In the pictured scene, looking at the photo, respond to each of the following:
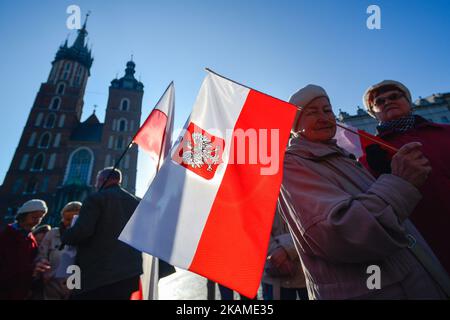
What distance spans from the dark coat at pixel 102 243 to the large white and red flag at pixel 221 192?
1.38 meters

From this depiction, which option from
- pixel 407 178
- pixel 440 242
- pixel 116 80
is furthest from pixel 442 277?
pixel 116 80

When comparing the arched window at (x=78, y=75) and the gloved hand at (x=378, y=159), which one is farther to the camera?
the arched window at (x=78, y=75)

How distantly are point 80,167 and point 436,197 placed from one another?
35955 mm

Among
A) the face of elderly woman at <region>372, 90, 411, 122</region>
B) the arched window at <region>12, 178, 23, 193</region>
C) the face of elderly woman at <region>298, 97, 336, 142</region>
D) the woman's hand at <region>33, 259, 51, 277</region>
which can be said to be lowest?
the woman's hand at <region>33, 259, 51, 277</region>

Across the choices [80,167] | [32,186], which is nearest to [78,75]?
[80,167]

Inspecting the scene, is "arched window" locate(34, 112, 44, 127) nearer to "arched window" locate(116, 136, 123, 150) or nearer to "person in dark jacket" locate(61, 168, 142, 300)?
"arched window" locate(116, 136, 123, 150)

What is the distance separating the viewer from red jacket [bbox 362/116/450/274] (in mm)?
1466

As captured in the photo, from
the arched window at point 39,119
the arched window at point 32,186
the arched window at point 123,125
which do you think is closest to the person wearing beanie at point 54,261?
the arched window at point 123,125

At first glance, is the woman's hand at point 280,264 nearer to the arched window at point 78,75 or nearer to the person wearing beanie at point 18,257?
the person wearing beanie at point 18,257

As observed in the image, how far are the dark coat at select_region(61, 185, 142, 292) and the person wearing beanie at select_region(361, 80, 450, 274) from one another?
264cm

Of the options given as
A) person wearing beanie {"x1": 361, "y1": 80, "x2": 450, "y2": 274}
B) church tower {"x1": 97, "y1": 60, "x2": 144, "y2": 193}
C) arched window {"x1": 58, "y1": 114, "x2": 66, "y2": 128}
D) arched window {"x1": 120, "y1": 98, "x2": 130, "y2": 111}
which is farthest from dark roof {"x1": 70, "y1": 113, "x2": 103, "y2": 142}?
person wearing beanie {"x1": 361, "y1": 80, "x2": 450, "y2": 274}

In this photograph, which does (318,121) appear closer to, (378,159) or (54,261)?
(378,159)

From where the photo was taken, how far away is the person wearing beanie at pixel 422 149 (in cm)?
150

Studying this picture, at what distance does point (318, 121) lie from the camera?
1693 mm
